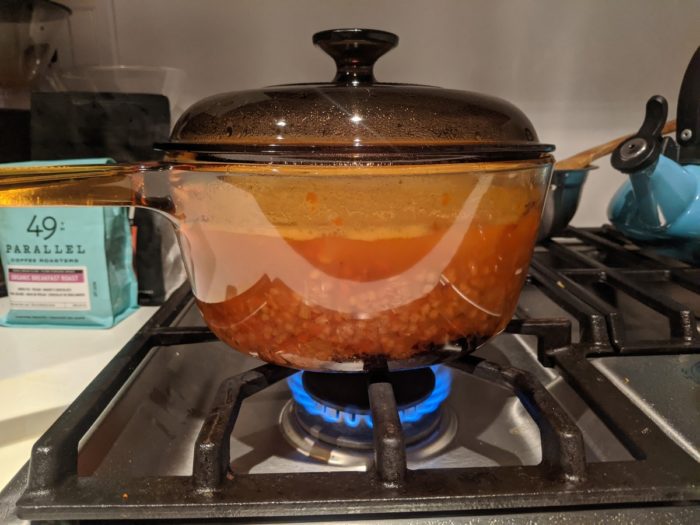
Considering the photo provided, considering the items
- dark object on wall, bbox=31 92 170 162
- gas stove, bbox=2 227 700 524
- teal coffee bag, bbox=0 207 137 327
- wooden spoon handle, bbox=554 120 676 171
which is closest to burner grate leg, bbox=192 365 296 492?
gas stove, bbox=2 227 700 524

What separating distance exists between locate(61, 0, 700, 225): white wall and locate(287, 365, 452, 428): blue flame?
55 cm

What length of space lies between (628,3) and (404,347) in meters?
0.77

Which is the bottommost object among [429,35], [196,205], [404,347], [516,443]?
[516,443]

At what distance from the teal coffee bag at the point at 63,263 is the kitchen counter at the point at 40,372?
0.8 inches

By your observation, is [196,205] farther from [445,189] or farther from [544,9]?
[544,9]

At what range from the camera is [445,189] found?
362 millimetres

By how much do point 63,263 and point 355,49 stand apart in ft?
1.44

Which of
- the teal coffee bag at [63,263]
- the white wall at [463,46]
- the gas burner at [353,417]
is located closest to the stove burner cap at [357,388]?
the gas burner at [353,417]

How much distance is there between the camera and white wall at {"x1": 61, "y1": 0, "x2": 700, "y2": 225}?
832 millimetres

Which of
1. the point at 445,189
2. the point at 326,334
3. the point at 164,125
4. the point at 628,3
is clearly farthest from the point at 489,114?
the point at 628,3

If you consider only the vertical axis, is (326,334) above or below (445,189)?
below

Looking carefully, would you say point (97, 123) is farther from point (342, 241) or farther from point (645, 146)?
point (645, 146)

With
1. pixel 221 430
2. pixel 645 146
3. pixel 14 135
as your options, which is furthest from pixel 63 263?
pixel 645 146

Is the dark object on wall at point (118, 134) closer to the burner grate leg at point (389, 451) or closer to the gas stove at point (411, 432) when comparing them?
A: the gas stove at point (411, 432)
